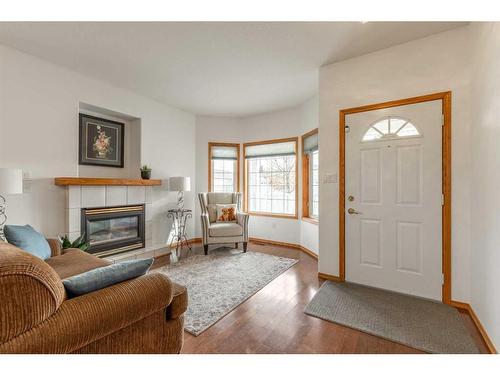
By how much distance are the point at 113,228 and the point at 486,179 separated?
4320 millimetres

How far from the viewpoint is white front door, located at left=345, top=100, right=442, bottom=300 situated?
231 centimetres

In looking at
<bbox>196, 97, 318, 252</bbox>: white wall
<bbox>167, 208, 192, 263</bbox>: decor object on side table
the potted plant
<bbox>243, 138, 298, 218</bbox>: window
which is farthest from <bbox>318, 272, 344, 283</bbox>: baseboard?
the potted plant

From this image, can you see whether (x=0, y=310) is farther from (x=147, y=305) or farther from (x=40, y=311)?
(x=147, y=305)

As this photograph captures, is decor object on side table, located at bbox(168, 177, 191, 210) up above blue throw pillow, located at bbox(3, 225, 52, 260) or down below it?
above

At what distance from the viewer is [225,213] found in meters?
4.24

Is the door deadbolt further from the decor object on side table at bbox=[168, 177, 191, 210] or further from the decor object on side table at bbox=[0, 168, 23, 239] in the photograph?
the decor object on side table at bbox=[0, 168, 23, 239]

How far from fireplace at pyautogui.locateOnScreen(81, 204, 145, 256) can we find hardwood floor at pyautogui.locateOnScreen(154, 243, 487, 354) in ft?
7.51

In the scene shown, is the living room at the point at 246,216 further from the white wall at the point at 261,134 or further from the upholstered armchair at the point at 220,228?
the white wall at the point at 261,134

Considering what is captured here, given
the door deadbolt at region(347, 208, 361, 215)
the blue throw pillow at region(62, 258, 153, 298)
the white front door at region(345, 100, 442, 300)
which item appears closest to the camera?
the blue throw pillow at region(62, 258, 153, 298)

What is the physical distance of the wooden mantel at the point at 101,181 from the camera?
114 inches

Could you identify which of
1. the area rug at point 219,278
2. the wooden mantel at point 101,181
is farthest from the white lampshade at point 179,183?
the area rug at point 219,278

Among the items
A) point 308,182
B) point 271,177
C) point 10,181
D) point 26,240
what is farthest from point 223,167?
point 26,240

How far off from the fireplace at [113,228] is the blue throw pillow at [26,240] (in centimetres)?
113
